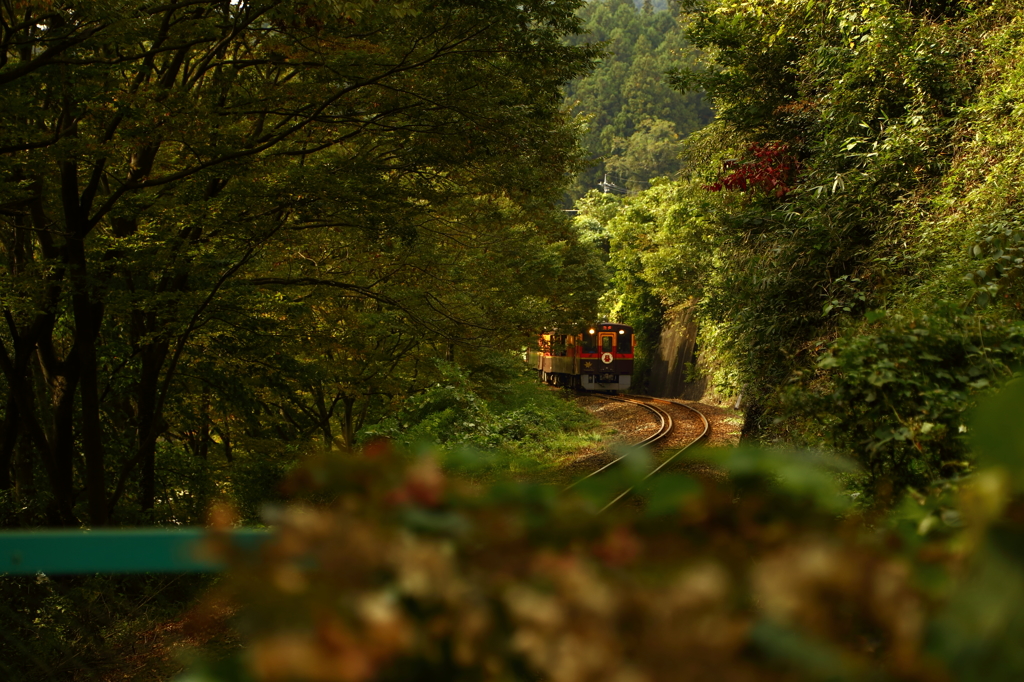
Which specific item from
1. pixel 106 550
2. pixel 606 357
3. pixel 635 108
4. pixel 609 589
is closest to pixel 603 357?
pixel 606 357

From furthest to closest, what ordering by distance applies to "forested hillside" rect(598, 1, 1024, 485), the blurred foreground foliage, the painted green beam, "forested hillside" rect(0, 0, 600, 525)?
"forested hillside" rect(0, 0, 600, 525) < "forested hillside" rect(598, 1, 1024, 485) < the painted green beam < the blurred foreground foliage

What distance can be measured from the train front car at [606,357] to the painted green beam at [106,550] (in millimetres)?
26243

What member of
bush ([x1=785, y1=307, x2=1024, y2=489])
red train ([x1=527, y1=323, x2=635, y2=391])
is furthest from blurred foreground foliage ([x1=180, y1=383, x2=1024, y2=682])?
red train ([x1=527, y1=323, x2=635, y2=391])

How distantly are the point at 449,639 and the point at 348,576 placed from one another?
121 mm

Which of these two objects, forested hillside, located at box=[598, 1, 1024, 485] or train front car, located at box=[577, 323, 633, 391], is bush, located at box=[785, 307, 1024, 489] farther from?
train front car, located at box=[577, 323, 633, 391]

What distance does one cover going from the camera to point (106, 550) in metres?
1.38

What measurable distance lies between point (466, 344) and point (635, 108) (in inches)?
2656

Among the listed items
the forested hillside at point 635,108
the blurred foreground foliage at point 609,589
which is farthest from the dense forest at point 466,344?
the forested hillside at point 635,108

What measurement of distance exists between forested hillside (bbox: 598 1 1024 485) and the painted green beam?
8.78 feet

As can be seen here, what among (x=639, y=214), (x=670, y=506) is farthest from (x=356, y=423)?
(x=639, y=214)

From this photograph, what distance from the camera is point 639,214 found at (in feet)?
113

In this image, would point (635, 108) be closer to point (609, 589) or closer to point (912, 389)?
point (912, 389)

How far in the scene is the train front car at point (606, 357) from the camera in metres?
27.8

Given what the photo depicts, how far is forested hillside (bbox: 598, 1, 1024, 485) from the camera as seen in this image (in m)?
3.49
